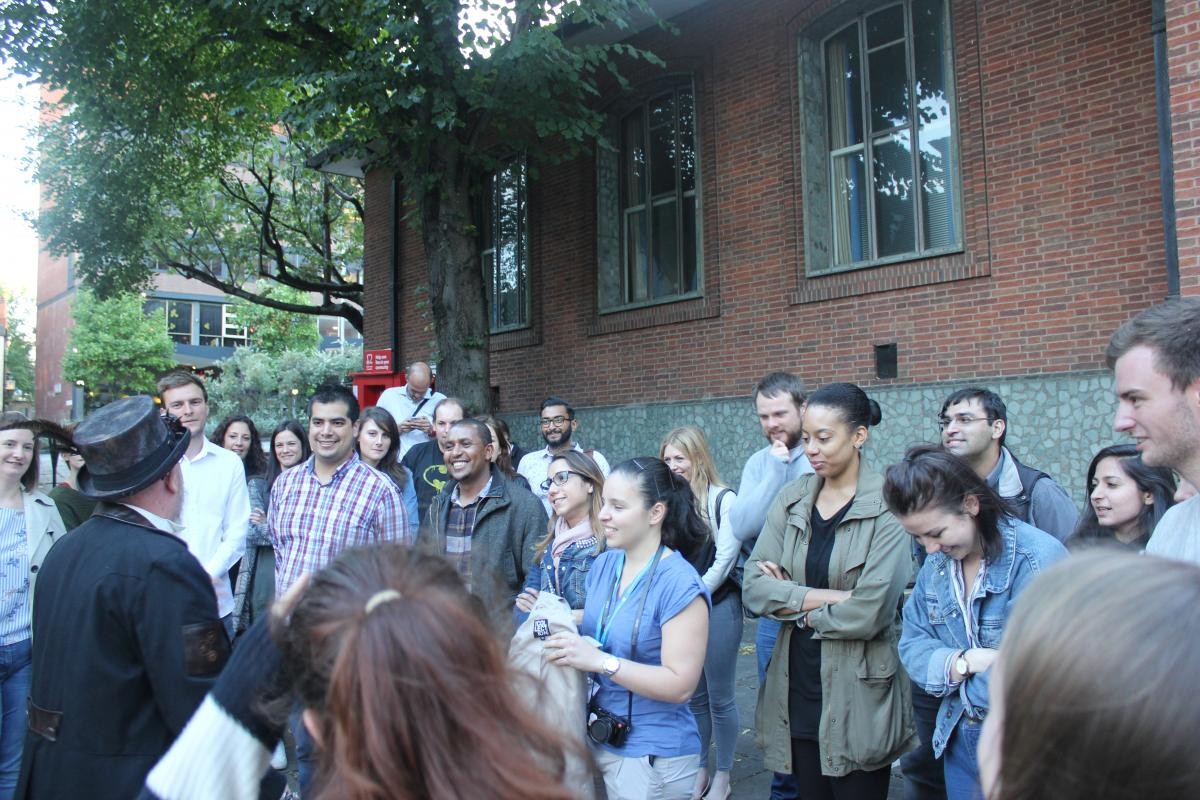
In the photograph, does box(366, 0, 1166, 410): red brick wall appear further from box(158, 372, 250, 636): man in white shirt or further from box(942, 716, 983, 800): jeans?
box(158, 372, 250, 636): man in white shirt

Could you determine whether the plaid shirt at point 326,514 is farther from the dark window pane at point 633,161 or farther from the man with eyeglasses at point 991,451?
the dark window pane at point 633,161

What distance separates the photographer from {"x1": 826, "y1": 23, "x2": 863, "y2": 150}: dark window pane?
33.9 ft

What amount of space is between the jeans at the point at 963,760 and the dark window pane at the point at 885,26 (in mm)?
8781

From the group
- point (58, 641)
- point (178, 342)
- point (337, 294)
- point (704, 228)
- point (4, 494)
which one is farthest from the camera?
point (178, 342)

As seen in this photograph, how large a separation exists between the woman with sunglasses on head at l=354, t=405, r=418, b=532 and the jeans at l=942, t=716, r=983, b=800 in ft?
12.1

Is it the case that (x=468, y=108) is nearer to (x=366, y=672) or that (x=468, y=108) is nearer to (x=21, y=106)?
(x=366, y=672)

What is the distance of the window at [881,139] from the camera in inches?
371

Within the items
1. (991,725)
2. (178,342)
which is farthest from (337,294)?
(178,342)

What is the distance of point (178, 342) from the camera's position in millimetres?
50812

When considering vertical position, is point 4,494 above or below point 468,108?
below

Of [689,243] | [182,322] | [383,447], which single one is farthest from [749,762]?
[182,322]

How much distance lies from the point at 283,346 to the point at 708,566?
34237mm

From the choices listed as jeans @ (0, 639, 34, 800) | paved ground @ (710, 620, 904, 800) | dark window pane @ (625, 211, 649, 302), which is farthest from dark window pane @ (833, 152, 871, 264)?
jeans @ (0, 639, 34, 800)

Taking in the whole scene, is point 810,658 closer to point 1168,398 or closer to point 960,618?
point 960,618
